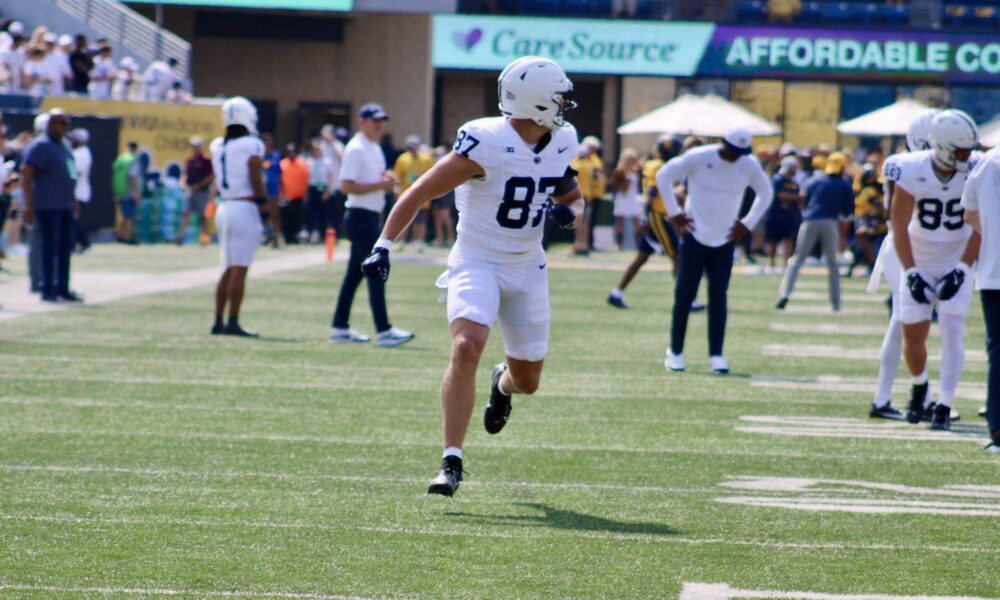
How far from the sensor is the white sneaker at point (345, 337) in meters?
12.7

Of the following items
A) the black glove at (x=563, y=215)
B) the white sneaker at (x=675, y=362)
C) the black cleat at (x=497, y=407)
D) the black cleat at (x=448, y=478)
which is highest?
the black glove at (x=563, y=215)

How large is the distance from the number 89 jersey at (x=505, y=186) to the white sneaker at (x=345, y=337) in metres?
6.06

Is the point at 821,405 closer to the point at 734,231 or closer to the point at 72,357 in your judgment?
the point at 734,231

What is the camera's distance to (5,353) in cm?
1148

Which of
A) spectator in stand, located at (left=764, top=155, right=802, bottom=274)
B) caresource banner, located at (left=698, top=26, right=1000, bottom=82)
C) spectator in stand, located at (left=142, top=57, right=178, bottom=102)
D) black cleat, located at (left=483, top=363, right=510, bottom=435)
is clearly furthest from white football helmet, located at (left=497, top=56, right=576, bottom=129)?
caresource banner, located at (left=698, top=26, right=1000, bottom=82)

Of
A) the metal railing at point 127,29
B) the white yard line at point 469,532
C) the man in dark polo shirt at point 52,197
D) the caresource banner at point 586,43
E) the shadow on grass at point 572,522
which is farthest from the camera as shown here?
the caresource banner at point 586,43

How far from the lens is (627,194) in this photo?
28.5 m

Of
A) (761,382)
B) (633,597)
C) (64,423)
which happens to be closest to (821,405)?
(761,382)

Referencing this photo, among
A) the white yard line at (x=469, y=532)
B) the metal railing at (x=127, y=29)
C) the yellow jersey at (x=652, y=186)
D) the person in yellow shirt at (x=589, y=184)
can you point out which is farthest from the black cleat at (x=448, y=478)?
Answer: the metal railing at (x=127, y=29)

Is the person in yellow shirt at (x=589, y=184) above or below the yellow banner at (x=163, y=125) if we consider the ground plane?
below

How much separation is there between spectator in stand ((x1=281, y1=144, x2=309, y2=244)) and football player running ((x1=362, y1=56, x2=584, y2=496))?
20.6 meters

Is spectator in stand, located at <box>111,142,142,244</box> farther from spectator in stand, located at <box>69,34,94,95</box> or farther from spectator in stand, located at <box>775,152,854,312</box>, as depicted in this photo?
spectator in stand, located at <box>775,152,854,312</box>

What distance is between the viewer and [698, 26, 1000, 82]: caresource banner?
34.8 m

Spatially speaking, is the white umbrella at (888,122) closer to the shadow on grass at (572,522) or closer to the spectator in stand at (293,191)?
the spectator in stand at (293,191)
